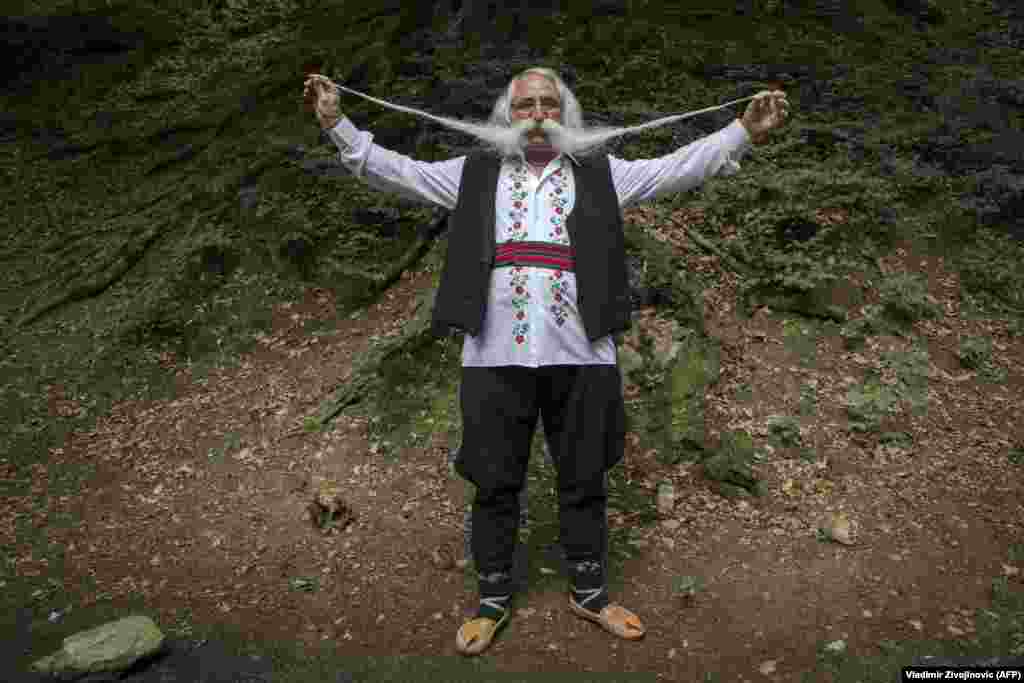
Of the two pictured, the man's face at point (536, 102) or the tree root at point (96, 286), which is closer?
the man's face at point (536, 102)

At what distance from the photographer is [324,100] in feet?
9.68

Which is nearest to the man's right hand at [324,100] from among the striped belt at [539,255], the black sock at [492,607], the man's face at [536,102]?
the man's face at [536,102]

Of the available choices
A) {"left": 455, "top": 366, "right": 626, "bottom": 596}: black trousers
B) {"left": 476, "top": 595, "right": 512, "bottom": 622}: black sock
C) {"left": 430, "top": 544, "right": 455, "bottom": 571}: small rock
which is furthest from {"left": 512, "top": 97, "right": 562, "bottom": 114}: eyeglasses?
{"left": 430, "top": 544, "right": 455, "bottom": 571}: small rock

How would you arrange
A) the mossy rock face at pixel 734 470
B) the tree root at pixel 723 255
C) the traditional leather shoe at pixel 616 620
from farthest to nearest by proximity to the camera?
the tree root at pixel 723 255
the mossy rock face at pixel 734 470
the traditional leather shoe at pixel 616 620

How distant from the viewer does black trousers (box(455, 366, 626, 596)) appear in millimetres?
3004

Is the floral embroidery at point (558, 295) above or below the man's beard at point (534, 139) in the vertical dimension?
below

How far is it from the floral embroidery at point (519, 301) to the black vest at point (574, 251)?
0.11m

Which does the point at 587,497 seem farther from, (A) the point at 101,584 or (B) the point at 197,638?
(A) the point at 101,584

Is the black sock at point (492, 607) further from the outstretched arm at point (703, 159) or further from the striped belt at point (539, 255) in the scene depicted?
the outstretched arm at point (703, 159)

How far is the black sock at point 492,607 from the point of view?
323 centimetres

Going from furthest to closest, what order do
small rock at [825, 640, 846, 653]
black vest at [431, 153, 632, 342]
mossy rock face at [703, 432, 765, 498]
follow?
mossy rock face at [703, 432, 765, 498] → small rock at [825, 640, 846, 653] → black vest at [431, 153, 632, 342]

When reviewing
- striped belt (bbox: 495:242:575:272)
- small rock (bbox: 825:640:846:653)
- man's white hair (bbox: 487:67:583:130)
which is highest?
man's white hair (bbox: 487:67:583:130)

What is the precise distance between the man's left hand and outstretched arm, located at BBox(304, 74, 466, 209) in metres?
1.16

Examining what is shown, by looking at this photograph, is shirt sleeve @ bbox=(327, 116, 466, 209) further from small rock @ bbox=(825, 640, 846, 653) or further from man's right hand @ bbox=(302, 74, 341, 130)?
small rock @ bbox=(825, 640, 846, 653)
